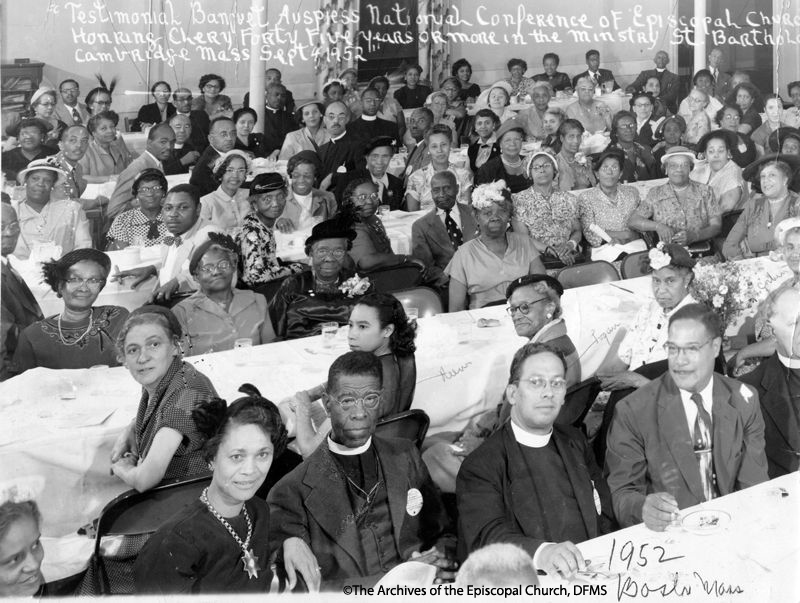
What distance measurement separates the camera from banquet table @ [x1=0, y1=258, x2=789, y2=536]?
347 centimetres

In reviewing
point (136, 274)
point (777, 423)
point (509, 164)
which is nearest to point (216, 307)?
point (136, 274)

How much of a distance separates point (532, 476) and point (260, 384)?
985mm

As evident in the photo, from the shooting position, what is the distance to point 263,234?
4234mm

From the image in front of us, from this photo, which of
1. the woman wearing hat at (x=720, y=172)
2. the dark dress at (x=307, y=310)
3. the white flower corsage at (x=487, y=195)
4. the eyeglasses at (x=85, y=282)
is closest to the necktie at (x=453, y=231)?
the white flower corsage at (x=487, y=195)

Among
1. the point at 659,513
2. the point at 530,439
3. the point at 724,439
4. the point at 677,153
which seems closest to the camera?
the point at 659,513

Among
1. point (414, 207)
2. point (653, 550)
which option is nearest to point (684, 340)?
point (653, 550)

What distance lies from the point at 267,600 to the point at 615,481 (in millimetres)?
1261

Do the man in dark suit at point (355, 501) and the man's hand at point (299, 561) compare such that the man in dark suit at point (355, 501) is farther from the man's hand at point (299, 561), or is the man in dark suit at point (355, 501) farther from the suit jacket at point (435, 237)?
the suit jacket at point (435, 237)

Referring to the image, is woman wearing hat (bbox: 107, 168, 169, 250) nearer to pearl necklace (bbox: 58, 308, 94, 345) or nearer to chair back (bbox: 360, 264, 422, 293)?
pearl necklace (bbox: 58, 308, 94, 345)

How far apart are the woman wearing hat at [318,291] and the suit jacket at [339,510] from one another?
2.49 ft

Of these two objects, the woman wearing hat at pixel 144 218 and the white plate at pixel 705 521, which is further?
the woman wearing hat at pixel 144 218

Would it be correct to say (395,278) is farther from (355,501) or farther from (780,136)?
(780,136)

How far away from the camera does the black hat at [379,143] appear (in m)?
4.46

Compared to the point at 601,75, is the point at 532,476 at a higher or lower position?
lower
